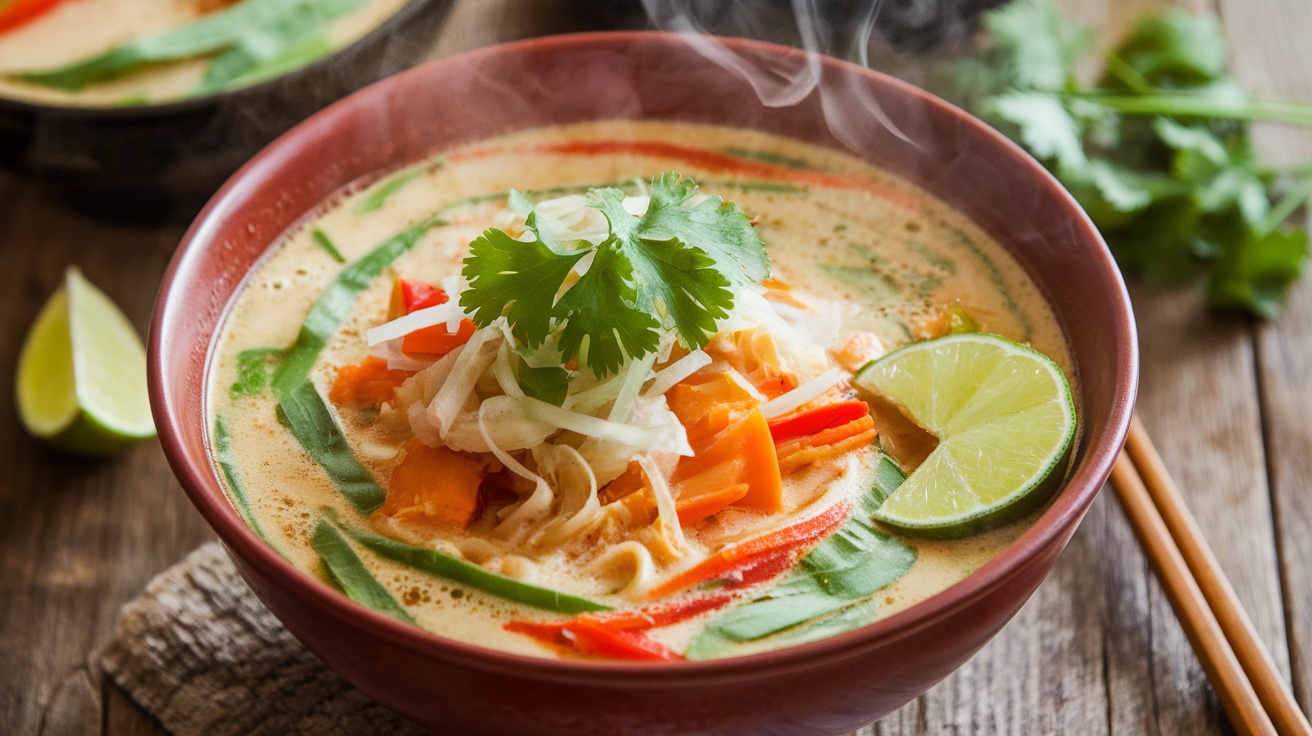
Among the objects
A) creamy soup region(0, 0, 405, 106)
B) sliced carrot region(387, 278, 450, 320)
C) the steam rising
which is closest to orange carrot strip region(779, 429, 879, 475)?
sliced carrot region(387, 278, 450, 320)

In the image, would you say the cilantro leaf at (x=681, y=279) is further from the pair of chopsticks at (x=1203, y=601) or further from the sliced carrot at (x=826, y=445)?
the pair of chopsticks at (x=1203, y=601)

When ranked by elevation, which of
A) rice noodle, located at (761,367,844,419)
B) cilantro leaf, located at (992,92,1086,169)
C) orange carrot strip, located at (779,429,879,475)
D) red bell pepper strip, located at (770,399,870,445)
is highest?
rice noodle, located at (761,367,844,419)

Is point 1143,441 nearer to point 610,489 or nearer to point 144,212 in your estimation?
point 610,489

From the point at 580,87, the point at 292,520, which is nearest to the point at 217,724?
the point at 292,520

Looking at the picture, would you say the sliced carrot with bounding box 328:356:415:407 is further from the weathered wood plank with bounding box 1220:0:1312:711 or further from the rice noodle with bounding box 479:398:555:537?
the weathered wood plank with bounding box 1220:0:1312:711

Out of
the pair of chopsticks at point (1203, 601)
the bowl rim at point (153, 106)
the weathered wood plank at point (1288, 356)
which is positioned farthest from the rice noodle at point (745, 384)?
the bowl rim at point (153, 106)

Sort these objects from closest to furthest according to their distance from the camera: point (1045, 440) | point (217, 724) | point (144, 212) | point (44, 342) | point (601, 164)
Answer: point (1045, 440), point (217, 724), point (601, 164), point (44, 342), point (144, 212)

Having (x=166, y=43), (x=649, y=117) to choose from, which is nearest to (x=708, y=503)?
(x=649, y=117)
